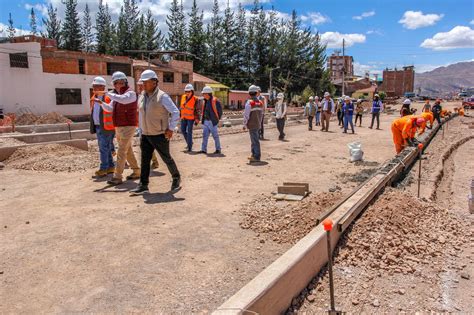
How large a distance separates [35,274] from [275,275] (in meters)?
2.10

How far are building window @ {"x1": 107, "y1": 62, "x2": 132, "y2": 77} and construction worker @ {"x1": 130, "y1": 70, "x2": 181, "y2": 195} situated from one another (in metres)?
38.1

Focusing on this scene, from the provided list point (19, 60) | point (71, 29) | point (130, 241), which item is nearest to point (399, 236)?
point (130, 241)

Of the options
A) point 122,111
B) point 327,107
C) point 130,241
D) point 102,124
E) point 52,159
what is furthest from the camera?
point 327,107

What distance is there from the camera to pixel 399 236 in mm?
4488

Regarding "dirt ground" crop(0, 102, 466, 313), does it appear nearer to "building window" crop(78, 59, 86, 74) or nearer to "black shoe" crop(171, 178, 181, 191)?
"black shoe" crop(171, 178, 181, 191)

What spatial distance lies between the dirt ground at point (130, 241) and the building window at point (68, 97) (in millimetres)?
31838

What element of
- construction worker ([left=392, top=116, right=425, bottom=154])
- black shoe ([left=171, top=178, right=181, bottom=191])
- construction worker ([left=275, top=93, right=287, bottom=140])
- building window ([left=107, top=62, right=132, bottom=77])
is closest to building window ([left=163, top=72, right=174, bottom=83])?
building window ([left=107, top=62, right=132, bottom=77])

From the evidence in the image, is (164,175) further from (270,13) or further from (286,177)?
(270,13)

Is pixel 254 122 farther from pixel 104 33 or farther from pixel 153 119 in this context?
pixel 104 33

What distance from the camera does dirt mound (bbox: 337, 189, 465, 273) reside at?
4.05 metres

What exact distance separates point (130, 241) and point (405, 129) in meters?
7.58

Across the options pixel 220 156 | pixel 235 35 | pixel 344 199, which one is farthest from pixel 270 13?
pixel 344 199

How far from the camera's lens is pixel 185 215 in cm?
523

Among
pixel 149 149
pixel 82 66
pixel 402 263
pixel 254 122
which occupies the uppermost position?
pixel 82 66
